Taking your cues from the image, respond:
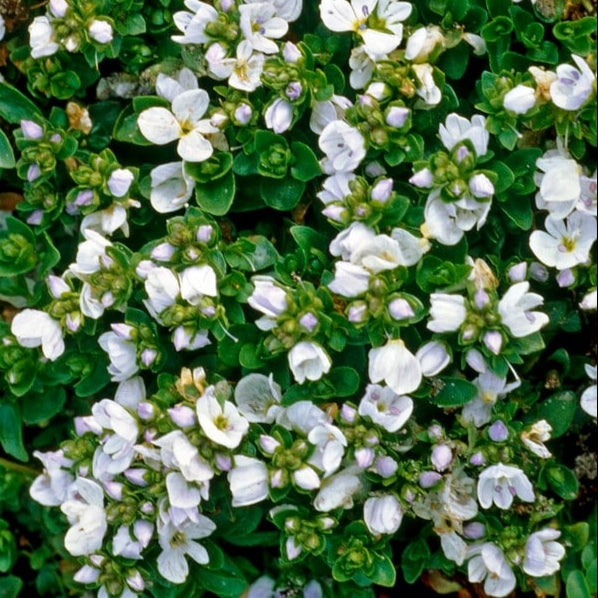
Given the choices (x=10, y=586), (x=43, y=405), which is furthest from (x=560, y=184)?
(x=10, y=586)

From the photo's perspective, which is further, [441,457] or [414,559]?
[414,559]

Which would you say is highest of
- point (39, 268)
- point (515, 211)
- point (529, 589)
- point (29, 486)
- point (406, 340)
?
point (515, 211)

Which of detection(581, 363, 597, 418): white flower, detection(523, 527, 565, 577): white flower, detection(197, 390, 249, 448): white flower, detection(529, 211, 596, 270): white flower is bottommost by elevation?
detection(523, 527, 565, 577): white flower

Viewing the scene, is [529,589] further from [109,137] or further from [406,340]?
[109,137]

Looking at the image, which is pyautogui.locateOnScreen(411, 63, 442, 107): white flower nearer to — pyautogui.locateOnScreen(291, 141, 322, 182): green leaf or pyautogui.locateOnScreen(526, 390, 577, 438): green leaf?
pyautogui.locateOnScreen(291, 141, 322, 182): green leaf

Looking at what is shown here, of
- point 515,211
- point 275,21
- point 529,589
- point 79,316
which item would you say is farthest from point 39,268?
point 529,589

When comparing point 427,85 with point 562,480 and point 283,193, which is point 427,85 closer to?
point 283,193

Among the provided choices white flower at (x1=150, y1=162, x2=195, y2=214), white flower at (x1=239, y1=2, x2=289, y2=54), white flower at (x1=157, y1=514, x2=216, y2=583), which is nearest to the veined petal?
white flower at (x1=150, y1=162, x2=195, y2=214)
